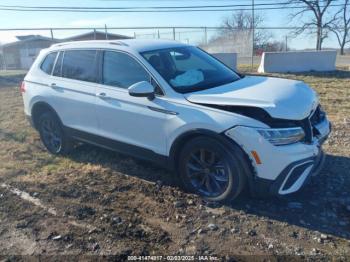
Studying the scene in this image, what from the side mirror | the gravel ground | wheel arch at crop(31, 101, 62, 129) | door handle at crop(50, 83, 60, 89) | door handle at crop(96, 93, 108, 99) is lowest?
the gravel ground

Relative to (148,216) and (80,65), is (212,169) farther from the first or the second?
(80,65)

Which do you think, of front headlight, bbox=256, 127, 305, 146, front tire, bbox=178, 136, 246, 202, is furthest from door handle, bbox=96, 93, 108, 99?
front headlight, bbox=256, 127, 305, 146

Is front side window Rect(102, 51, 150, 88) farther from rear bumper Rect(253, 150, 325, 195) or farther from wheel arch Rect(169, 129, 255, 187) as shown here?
rear bumper Rect(253, 150, 325, 195)

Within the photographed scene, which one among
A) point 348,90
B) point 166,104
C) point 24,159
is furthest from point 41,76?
point 348,90

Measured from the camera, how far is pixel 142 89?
419cm

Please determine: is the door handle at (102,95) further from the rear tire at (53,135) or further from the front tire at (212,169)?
the front tire at (212,169)

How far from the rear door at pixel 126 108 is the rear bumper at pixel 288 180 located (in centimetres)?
125

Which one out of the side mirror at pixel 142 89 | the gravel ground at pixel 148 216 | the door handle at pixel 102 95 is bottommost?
the gravel ground at pixel 148 216

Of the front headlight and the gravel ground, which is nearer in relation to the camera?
the gravel ground

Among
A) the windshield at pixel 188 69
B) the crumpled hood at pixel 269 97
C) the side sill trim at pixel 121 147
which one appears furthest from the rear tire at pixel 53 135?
the crumpled hood at pixel 269 97

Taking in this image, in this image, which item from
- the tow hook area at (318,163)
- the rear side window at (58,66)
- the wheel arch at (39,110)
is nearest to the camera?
the tow hook area at (318,163)

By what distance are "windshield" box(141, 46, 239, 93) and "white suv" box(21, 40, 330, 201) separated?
0.05 feet

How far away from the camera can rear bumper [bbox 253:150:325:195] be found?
3731 millimetres

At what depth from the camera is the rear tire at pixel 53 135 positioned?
5887mm
